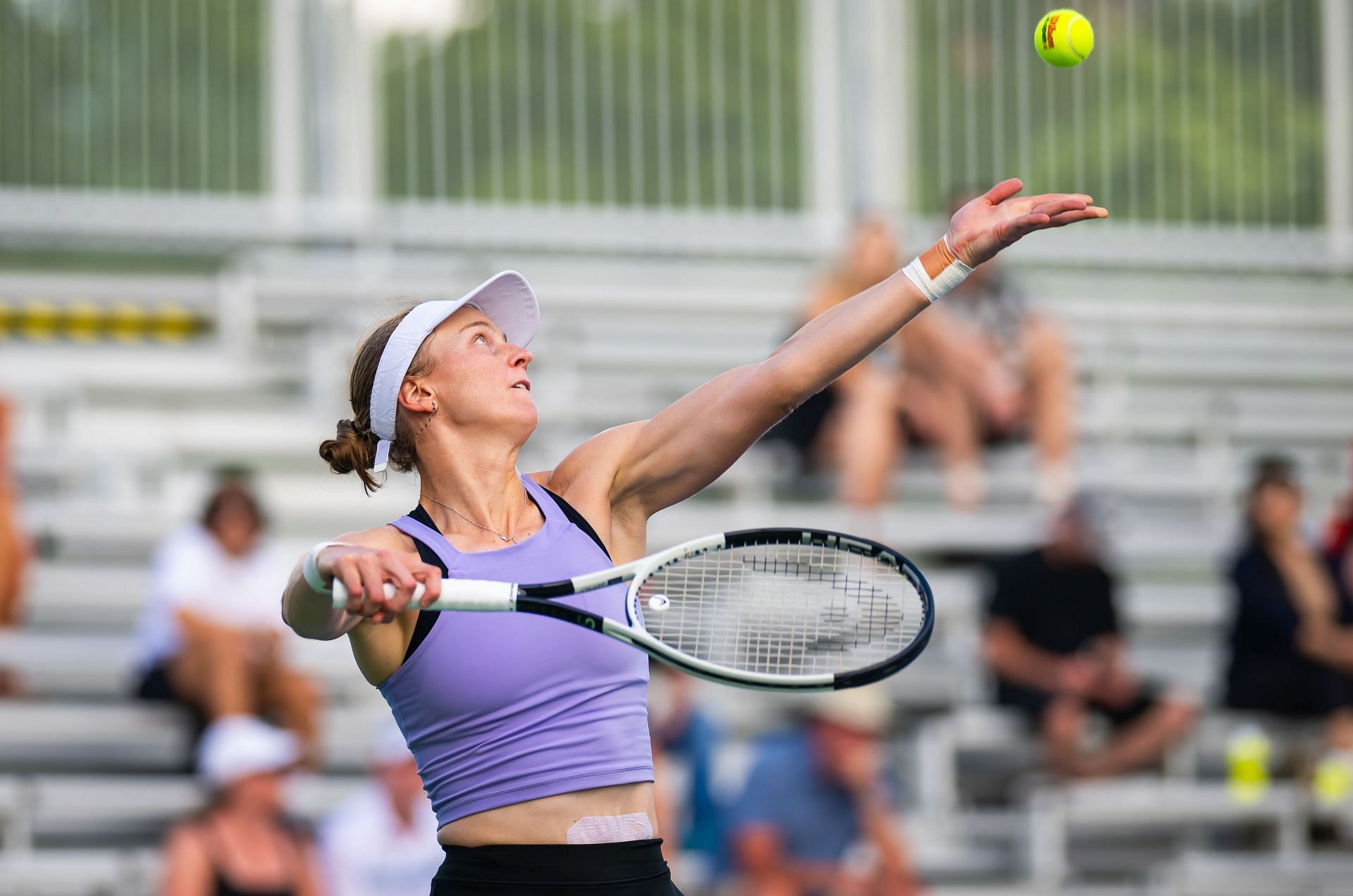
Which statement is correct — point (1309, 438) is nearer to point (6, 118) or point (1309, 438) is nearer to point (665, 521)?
point (665, 521)

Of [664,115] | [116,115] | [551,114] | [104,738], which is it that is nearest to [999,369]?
[664,115]

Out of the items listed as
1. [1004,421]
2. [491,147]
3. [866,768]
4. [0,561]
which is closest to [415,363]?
[866,768]

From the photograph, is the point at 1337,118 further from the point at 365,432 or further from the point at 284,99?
the point at 365,432

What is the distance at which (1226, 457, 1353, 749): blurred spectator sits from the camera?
7.82 m

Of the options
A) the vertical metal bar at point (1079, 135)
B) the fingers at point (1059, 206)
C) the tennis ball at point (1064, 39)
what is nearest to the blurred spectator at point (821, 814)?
the tennis ball at point (1064, 39)

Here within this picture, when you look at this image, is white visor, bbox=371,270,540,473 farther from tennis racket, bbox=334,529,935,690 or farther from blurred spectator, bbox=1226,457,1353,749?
blurred spectator, bbox=1226,457,1353,749

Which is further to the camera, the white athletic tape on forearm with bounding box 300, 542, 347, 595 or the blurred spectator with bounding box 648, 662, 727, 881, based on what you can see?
the blurred spectator with bounding box 648, 662, 727, 881

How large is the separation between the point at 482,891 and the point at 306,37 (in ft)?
25.1

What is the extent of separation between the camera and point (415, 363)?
10.4ft

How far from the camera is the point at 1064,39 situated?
12.3 ft

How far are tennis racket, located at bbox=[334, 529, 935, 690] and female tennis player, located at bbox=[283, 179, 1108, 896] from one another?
Answer: 0.08 metres

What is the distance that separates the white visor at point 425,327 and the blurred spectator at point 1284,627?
5.35 m

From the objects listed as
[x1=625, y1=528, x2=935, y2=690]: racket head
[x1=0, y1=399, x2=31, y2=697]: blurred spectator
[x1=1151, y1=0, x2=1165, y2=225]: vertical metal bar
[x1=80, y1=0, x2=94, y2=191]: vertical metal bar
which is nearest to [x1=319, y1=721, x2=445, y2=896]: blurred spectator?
[x1=0, y1=399, x2=31, y2=697]: blurred spectator

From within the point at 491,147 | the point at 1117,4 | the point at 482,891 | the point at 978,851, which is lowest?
the point at 978,851
